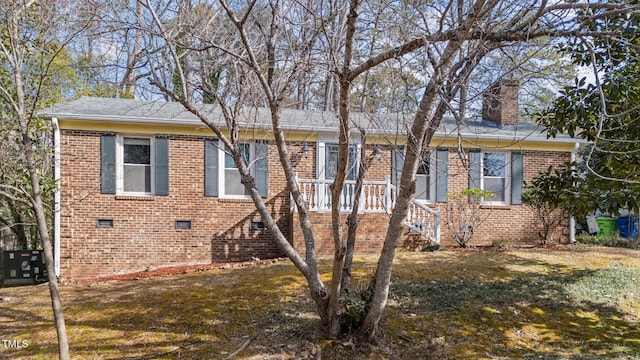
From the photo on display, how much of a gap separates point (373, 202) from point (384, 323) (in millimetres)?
4535

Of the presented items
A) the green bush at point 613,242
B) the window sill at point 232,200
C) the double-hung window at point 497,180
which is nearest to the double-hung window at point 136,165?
the window sill at point 232,200

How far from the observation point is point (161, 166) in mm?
9391

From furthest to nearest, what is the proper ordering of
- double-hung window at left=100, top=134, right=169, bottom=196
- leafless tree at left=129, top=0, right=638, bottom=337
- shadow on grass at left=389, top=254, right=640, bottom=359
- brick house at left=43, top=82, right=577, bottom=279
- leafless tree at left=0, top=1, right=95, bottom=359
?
double-hung window at left=100, top=134, right=169, bottom=196 < brick house at left=43, top=82, right=577, bottom=279 < shadow on grass at left=389, top=254, right=640, bottom=359 < leafless tree at left=0, top=1, right=95, bottom=359 < leafless tree at left=129, top=0, right=638, bottom=337

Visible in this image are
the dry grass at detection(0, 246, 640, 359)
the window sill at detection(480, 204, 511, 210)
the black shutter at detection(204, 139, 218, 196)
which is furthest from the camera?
the window sill at detection(480, 204, 511, 210)

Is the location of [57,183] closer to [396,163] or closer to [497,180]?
[396,163]

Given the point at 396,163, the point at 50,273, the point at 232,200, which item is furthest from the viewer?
the point at 232,200

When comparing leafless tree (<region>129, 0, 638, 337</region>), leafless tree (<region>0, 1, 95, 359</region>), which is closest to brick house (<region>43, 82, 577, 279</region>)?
leafless tree (<region>129, 0, 638, 337</region>)

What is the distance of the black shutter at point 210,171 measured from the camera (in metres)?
9.61

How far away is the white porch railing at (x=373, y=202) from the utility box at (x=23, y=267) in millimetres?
5873

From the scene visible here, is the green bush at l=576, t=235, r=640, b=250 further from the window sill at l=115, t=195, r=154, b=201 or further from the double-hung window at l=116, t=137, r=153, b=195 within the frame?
the double-hung window at l=116, t=137, r=153, b=195

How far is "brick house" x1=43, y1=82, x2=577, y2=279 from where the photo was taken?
354 inches

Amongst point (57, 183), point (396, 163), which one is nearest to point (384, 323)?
point (396, 163)

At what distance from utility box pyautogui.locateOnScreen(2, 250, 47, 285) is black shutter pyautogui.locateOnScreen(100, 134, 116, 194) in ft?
6.72

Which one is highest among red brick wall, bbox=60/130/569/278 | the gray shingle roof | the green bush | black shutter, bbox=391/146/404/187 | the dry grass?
the gray shingle roof
